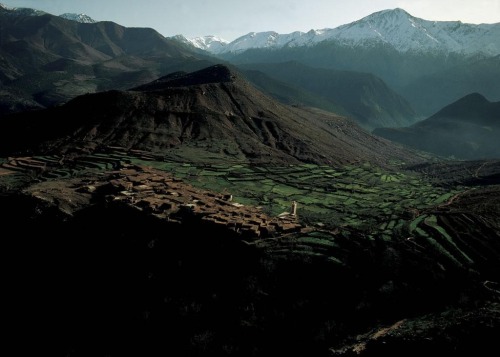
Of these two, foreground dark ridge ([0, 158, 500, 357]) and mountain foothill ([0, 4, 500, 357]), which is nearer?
foreground dark ridge ([0, 158, 500, 357])

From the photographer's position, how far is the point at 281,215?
5922 centimetres

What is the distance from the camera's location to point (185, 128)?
110 m

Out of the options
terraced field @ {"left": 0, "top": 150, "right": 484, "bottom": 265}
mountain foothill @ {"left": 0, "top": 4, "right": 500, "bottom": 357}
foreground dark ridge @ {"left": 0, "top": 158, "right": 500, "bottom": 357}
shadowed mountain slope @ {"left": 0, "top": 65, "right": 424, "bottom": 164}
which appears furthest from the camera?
shadowed mountain slope @ {"left": 0, "top": 65, "right": 424, "bottom": 164}

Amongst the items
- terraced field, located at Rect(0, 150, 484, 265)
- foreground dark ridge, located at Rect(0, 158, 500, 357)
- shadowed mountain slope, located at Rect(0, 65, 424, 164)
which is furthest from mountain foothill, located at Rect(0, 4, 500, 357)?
shadowed mountain slope, located at Rect(0, 65, 424, 164)

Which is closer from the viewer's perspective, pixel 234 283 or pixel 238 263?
pixel 234 283

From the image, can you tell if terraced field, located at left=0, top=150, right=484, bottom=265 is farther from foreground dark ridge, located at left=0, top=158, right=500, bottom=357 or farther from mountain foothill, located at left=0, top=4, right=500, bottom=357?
foreground dark ridge, located at left=0, top=158, right=500, bottom=357

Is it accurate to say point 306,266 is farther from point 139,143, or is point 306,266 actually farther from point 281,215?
point 139,143

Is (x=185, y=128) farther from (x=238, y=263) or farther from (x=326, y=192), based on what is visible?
(x=238, y=263)

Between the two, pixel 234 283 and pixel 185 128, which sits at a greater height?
pixel 185 128

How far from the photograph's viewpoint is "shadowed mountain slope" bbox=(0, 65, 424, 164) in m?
98.9

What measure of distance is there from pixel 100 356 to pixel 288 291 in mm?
21103

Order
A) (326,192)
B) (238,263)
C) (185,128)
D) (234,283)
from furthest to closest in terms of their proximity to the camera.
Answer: (185,128), (326,192), (238,263), (234,283)

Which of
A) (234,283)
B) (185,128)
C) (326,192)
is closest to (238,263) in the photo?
(234,283)

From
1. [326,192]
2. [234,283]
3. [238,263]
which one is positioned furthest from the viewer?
[326,192]
